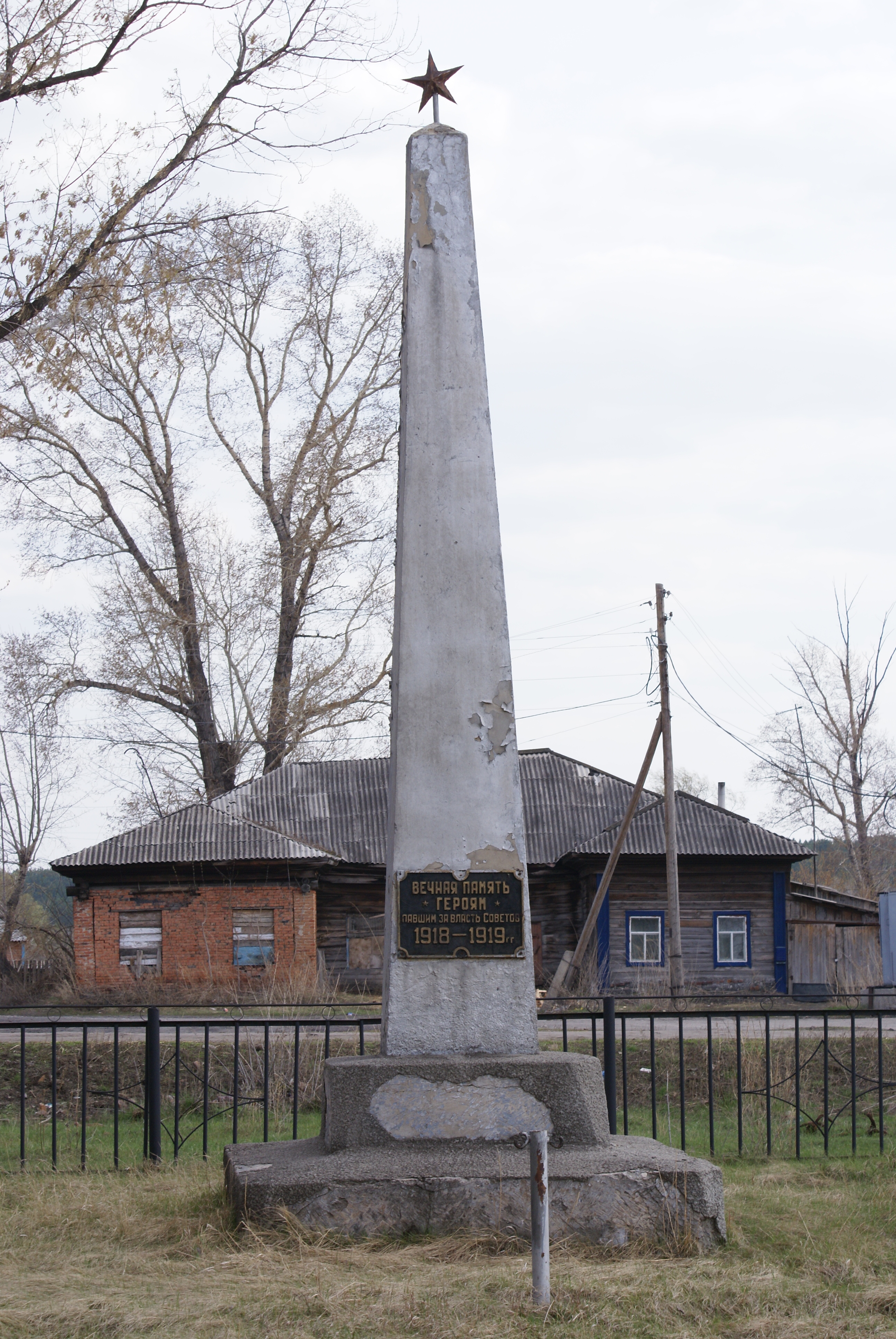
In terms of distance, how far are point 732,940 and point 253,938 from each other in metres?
9.01

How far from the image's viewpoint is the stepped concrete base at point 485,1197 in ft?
13.5

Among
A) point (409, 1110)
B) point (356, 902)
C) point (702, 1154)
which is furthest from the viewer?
point (356, 902)

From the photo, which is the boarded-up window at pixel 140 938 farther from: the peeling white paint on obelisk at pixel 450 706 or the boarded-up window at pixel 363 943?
the peeling white paint on obelisk at pixel 450 706

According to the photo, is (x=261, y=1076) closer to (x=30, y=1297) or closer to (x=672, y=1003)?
(x=30, y=1297)

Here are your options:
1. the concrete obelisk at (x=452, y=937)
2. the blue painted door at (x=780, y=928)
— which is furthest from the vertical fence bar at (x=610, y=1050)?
the blue painted door at (x=780, y=928)

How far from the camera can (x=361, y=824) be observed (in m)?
24.7

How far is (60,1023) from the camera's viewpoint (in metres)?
6.82

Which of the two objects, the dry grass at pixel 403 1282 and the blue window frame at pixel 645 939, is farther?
the blue window frame at pixel 645 939

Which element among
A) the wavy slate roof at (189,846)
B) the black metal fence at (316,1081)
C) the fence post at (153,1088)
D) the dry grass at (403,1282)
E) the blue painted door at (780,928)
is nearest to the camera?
the dry grass at (403,1282)

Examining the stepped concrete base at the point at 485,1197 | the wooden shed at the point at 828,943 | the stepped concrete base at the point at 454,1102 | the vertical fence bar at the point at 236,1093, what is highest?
the stepped concrete base at the point at 454,1102

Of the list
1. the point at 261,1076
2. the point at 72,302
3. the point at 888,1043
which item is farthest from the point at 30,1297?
the point at 888,1043

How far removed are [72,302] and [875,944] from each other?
2006 centimetres

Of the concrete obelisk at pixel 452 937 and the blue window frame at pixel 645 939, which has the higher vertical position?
the concrete obelisk at pixel 452 937

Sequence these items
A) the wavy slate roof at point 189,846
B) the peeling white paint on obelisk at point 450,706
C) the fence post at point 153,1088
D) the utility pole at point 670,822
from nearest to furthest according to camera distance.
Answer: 1. the peeling white paint on obelisk at point 450,706
2. the fence post at point 153,1088
3. the utility pole at point 670,822
4. the wavy slate roof at point 189,846
